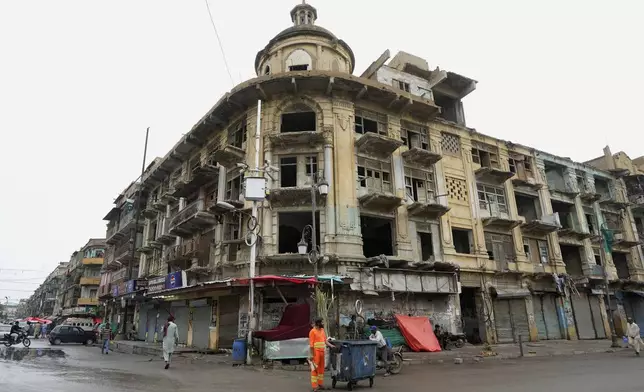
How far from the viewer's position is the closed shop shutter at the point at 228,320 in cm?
1994

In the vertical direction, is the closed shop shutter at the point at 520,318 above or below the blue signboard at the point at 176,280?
below

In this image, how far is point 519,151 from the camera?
96.5ft

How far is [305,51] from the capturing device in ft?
79.8


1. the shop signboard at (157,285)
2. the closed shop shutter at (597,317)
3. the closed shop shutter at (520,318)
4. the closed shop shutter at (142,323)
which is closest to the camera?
the shop signboard at (157,285)

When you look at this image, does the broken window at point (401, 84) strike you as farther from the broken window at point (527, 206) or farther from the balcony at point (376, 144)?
the broken window at point (527, 206)

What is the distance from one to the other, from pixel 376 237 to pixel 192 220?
11.2 meters

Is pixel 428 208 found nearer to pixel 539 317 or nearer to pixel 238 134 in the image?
pixel 539 317

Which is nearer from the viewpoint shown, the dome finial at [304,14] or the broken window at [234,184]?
the broken window at [234,184]

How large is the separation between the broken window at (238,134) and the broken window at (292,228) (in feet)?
16.8

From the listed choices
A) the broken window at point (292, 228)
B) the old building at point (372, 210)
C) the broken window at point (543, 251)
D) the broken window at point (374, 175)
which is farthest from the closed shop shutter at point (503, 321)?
the broken window at point (292, 228)

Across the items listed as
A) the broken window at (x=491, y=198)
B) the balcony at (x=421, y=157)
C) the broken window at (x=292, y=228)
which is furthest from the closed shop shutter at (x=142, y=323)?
the broken window at (x=491, y=198)

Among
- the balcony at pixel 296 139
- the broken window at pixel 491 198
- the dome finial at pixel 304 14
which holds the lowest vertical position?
the broken window at pixel 491 198

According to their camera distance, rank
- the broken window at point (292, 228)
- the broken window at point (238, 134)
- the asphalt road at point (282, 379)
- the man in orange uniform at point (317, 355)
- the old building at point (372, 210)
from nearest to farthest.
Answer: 1. the man in orange uniform at point (317, 355)
2. the asphalt road at point (282, 379)
3. the old building at point (372, 210)
4. the broken window at point (292, 228)
5. the broken window at point (238, 134)

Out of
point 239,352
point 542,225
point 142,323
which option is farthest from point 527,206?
point 142,323
